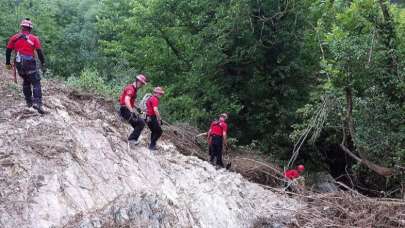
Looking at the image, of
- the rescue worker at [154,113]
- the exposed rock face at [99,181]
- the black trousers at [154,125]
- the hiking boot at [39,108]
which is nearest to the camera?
the exposed rock face at [99,181]

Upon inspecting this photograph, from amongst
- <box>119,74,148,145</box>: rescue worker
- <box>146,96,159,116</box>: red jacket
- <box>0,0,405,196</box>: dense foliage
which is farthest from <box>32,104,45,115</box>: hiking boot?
<box>0,0,405,196</box>: dense foliage

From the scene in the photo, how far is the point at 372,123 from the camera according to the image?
1551cm

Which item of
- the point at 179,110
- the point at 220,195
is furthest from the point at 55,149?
the point at 179,110

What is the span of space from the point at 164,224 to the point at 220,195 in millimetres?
2788

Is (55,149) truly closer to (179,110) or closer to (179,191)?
(179,191)

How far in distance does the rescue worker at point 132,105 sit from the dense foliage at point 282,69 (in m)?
4.99

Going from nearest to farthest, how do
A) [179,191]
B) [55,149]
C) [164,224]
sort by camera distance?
[164,224] < [55,149] < [179,191]

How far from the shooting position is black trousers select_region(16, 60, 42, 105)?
35.3ft

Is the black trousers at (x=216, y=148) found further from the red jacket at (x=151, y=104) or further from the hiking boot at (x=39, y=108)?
the hiking boot at (x=39, y=108)

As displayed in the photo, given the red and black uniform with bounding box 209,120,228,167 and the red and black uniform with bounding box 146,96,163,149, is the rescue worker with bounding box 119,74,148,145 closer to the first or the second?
the red and black uniform with bounding box 146,96,163,149

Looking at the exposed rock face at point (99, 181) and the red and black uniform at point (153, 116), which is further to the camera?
the red and black uniform at point (153, 116)

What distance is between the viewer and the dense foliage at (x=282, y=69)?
596 inches

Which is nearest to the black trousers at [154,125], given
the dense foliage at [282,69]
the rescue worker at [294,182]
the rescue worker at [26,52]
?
the rescue worker at [26,52]

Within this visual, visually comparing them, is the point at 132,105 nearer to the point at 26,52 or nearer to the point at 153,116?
the point at 153,116
